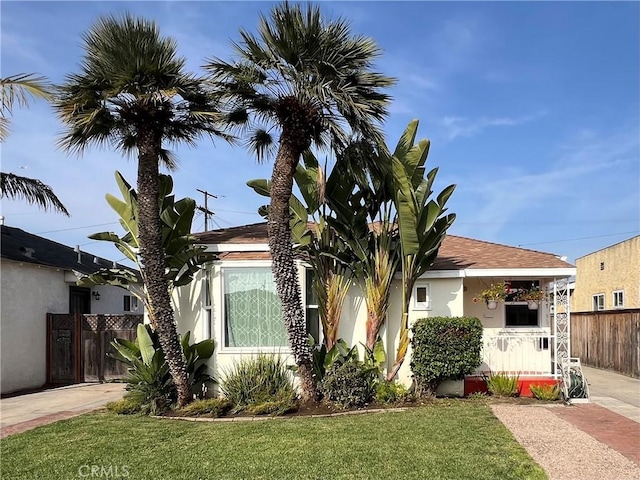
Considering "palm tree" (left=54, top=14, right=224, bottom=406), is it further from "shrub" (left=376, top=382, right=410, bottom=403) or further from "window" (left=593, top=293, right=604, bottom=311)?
"window" (left=593, top=293, right=604, bottom=311)

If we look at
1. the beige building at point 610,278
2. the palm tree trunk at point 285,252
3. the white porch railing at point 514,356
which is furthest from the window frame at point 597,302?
the palm tree trunk at point 285,252

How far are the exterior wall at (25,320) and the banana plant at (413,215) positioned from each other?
31.8ft

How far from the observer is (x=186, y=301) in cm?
1184

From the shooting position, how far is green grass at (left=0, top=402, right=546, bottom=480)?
6.54 m

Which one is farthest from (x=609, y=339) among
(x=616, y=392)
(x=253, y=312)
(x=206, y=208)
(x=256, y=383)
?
(x=206, y=208)

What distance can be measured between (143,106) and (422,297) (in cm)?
682

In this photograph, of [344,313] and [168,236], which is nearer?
[168,236]

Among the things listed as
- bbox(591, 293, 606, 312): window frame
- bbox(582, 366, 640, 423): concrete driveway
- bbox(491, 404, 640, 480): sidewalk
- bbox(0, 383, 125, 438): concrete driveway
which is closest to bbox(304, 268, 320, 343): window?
bbox(491, 404, 640, 480): sidewalk

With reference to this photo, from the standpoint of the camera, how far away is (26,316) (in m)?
14.6

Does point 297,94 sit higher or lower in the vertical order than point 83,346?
higher

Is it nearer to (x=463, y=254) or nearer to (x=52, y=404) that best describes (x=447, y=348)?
(x=463, y=254)

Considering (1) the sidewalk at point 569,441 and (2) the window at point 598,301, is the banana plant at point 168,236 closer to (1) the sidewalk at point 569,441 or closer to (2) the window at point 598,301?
(1) the sidewalk at point 569,441

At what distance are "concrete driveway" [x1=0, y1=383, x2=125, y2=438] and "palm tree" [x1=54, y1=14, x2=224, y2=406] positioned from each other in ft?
8.64

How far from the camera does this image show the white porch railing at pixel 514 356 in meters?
12.2
